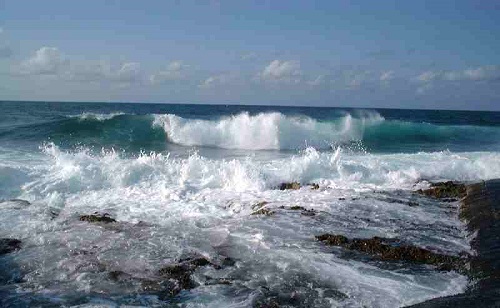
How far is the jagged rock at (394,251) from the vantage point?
21.5 ft

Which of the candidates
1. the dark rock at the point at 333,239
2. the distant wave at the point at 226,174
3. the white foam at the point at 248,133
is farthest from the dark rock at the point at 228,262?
the white foam at the point at 248,133

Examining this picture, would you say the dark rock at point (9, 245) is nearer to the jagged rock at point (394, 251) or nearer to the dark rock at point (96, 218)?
the dark rock at point (96, 218)

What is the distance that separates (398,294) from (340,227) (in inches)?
110

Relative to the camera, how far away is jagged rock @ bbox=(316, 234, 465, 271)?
258 inches

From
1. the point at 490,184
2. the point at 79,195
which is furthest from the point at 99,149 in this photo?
the point at 490,184

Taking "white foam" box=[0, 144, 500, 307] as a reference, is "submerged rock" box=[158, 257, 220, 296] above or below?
below

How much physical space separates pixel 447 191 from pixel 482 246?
4.54 m

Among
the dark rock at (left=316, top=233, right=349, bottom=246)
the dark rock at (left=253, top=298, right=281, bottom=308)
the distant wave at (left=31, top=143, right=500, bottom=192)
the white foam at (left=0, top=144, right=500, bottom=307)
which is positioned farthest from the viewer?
the distant wave at (left=31, top=143, right=500, bottom=192)

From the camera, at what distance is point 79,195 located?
10672 millimetres

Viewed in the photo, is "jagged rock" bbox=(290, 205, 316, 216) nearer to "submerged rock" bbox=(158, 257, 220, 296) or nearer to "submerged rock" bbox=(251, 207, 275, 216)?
"submerged rock" bbox=(251, 207, 275, 216)

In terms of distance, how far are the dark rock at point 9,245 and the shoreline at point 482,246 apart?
238 inches

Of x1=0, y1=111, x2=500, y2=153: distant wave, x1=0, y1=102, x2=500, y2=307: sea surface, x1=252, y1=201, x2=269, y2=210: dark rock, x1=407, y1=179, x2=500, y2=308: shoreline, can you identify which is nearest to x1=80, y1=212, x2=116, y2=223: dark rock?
x1=0, y1=102, x2=500, y2=307: sea surface

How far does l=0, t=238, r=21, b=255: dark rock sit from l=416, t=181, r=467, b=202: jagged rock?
9.40m

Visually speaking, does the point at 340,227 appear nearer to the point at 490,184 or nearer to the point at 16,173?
the point at 490,184
